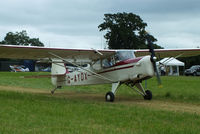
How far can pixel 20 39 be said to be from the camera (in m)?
123

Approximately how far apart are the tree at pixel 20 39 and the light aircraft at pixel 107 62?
111 m

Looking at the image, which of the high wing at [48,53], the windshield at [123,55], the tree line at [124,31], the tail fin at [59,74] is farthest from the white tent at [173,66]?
the windshield at [123,55]

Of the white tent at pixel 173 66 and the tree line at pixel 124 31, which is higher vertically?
the tree line at pixel 124 31

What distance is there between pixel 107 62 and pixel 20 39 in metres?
116

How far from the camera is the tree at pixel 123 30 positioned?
6719 centimetres

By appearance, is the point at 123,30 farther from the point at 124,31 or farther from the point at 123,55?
the point at 123,55

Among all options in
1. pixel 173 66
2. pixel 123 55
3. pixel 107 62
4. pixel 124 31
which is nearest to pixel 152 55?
pixel 123 55

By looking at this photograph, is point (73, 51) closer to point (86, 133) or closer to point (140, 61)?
point (140, 61)

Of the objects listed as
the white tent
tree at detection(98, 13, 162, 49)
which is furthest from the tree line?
the white tent

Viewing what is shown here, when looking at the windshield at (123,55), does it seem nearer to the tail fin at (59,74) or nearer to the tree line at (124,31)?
the tail fin at (59,74)

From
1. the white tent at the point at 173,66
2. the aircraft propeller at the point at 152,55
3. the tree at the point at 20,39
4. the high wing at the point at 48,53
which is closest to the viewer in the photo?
the aircraft propeller at the point at 152,55

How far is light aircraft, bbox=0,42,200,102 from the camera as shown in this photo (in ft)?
38.7

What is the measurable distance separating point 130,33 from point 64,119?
204 ft

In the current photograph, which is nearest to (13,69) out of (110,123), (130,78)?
(130,78)
